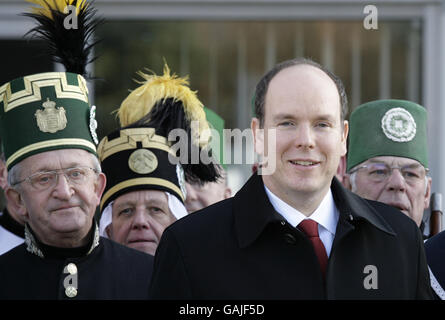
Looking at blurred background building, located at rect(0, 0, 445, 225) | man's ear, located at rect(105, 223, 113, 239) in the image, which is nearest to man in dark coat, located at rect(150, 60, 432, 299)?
man's ear, located at rect(105, 223, 113, 239)

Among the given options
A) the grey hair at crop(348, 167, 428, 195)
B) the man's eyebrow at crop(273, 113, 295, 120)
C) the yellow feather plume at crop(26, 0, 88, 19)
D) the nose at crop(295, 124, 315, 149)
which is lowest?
the nose at crop(295, 124, 315, 149)

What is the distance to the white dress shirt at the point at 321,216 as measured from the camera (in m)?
2.88

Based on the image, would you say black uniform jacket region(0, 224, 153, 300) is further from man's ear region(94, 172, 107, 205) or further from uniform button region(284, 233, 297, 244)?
uniform button region(284, 233, 297, 244)

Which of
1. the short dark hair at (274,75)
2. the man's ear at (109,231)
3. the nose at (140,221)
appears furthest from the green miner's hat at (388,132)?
the short dark hair at (274,75)

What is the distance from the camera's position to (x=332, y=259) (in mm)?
2787

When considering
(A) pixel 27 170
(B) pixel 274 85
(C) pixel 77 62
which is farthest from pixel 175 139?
(B) pixel 274 85

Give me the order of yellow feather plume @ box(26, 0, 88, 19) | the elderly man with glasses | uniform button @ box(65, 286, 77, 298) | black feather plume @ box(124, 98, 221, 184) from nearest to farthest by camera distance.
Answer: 1. uniform button @ box(65, 286, 77, 298)
2. yellow feather plume @ box(26, 0, 88, 19)
3. the elderly man with glasses
4. black feather plume @ box(124, 98, 221, 184)

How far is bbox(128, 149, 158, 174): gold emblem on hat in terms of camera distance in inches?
178

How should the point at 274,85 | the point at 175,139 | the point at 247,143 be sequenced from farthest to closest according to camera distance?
the point at 247,143 < the point at 175,139 < the point at 274,85

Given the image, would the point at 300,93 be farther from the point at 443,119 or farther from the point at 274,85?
the point at 443,119

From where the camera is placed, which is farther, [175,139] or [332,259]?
[175,139]

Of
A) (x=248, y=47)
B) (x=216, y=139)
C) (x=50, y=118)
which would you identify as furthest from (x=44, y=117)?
(x=248, y=47)

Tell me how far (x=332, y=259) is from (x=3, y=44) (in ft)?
16.1

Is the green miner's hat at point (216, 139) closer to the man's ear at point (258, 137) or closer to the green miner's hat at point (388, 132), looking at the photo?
the green miner's hat at point (388, 132)
